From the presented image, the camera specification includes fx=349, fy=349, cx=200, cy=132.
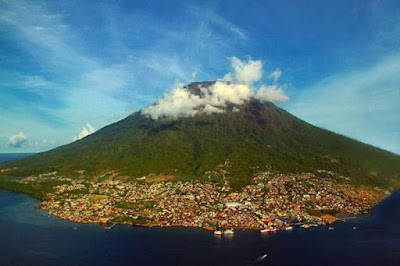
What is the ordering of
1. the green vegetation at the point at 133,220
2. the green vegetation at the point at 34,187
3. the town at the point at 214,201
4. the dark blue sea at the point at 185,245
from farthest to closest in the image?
the green vegetation at the point at 34,187 → the town at the point at 214,201 → the green vegetation at the point at 133,220 → the dark blue sea at the point at 185,245

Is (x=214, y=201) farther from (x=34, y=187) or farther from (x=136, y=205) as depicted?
(x=34, y=187)

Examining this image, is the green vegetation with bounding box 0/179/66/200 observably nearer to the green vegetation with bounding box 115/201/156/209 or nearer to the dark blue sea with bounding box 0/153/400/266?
the green vegetation with bounding box 115/201/156/209

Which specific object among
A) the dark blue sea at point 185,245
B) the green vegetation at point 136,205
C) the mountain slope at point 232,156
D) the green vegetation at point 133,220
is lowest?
the dark blue sea at point 185,245

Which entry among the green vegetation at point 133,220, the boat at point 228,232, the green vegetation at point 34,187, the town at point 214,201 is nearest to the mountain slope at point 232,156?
the town at point 214,201

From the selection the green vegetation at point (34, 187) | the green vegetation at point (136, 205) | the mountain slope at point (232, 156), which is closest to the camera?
the green vegetation at point (136, 205)

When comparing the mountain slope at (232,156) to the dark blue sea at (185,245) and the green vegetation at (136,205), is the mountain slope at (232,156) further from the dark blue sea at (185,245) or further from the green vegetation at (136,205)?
the dark blue sea at (185,245)

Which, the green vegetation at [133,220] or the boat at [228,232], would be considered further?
the green vegetation at [133,220]

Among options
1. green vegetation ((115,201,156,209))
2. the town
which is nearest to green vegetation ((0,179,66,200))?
the town

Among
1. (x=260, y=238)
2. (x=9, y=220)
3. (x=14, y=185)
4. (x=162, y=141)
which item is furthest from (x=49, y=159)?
(x=260, y=238)
